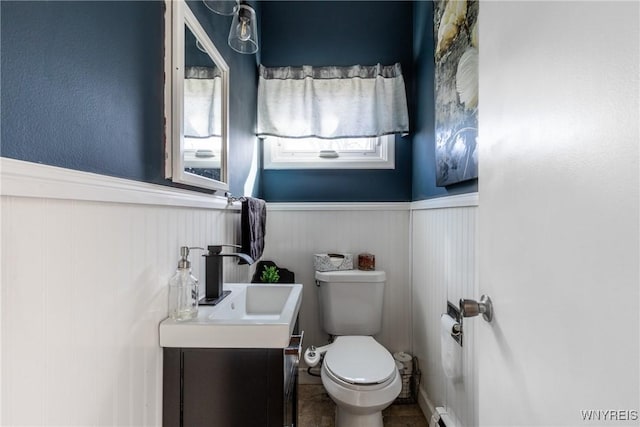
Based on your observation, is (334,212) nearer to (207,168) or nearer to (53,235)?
(207,168)

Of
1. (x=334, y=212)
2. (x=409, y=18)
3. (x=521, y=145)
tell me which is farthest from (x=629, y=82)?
(x=409, y=18)

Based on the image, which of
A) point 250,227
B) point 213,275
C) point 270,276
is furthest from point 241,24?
point 270,276

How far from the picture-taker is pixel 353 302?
200 cm

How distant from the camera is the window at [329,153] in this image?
2.27 m

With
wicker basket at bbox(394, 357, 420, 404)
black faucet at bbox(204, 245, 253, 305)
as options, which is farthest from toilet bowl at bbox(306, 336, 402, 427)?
black faucet at bbox(204, 245, 253, 305)

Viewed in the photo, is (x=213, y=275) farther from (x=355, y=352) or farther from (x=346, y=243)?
(x=346, y=243)

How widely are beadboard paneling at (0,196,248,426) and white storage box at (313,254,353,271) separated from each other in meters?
1.23

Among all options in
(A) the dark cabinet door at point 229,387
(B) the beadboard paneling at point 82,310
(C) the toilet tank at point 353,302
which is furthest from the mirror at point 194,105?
(C) the toilet tank at point 353,302

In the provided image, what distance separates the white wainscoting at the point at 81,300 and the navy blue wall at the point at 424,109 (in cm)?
137

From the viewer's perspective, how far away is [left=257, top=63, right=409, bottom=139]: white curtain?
2186 mm

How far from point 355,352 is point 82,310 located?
1.34 meters

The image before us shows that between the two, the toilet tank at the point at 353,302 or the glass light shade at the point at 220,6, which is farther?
the toilet tank at the point at 353,302

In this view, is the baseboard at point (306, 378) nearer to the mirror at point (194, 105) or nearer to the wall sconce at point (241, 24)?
the mirror at point (194, 105)

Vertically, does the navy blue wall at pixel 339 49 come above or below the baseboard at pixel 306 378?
above
